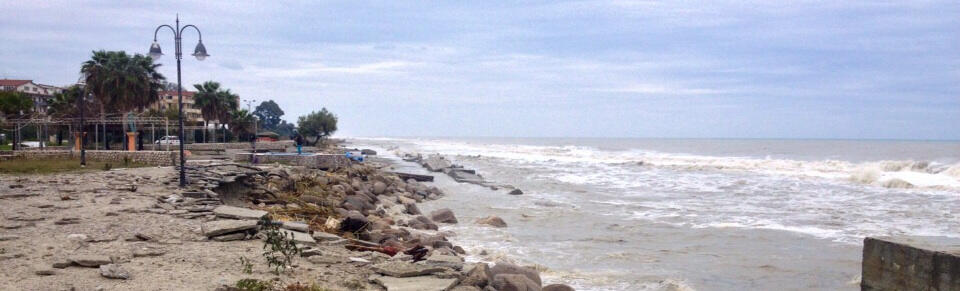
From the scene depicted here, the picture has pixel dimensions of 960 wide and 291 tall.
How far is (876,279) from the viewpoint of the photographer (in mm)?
7852

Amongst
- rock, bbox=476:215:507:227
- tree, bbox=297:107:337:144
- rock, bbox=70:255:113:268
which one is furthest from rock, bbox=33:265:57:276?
tree, bbox=297:107:337:144

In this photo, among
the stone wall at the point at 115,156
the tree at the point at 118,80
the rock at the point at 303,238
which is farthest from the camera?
the tree at the point at 118,80

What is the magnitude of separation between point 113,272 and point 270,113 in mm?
134659

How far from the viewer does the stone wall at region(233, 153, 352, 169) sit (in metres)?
26.7

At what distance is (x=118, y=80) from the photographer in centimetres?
4019

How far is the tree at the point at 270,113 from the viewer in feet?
437

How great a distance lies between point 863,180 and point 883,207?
11.4m

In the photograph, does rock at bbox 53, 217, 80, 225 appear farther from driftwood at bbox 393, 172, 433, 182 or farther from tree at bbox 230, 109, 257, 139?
tree at bbox 230, 109, 257, 139

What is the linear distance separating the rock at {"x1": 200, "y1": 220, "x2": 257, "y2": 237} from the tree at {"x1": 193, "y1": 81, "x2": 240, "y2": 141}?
49.8m

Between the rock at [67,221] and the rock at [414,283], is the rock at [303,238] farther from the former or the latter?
the rock at [67,221]

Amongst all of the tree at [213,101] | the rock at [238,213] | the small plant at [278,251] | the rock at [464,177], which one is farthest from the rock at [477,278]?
the tree at [213,101]

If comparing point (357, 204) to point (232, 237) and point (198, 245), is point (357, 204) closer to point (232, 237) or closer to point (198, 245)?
point (232, 237)

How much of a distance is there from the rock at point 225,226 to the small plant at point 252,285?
292 cm

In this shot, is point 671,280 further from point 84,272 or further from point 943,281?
point 84,272
